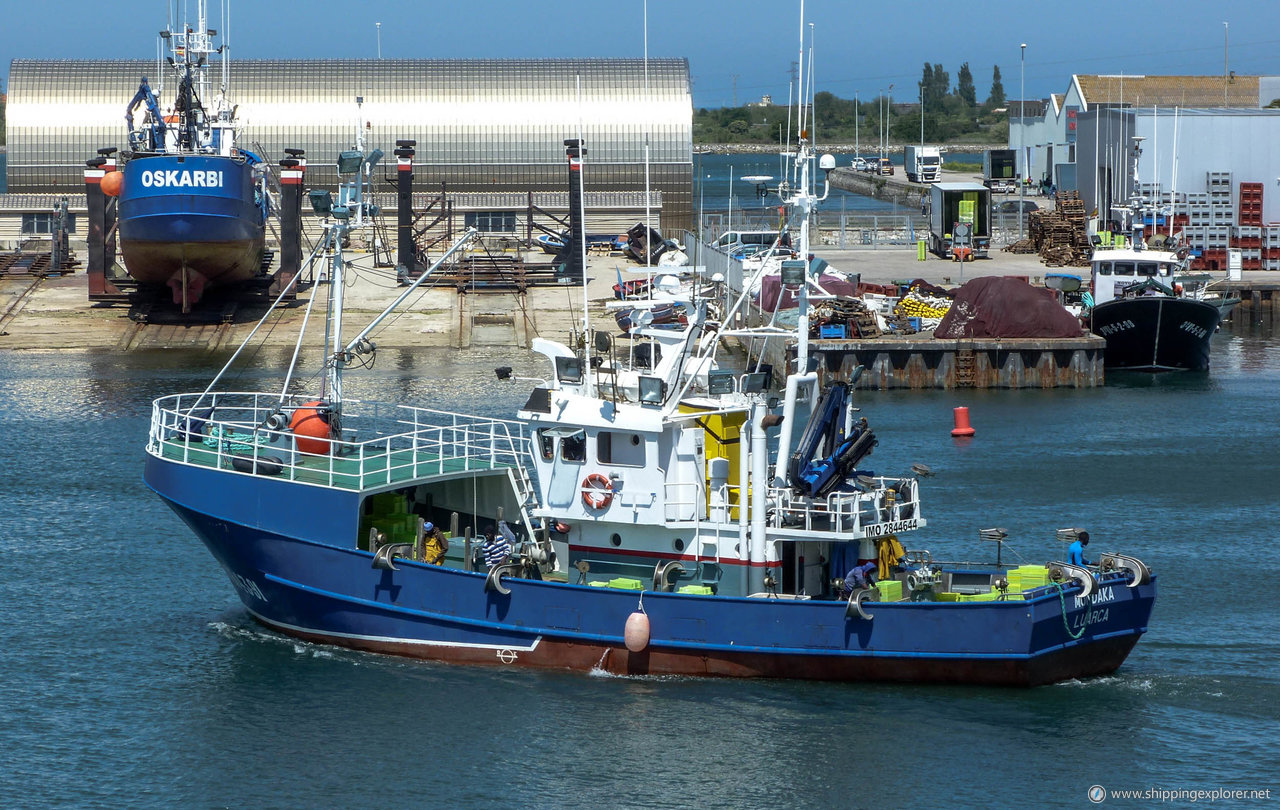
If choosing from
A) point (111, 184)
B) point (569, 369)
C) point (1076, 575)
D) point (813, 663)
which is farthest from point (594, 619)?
point (111, 184)

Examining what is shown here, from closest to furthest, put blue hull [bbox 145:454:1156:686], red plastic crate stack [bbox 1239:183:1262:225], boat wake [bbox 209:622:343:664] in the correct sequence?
blue hull [bbox 145:454:1156:686], boat wake [bbox 209:622:343:664], red plastic crate stack [bbox 1239:183:1262:225]

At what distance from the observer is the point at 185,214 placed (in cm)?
4841

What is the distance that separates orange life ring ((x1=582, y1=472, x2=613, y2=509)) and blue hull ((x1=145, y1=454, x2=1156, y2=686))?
1160 mm

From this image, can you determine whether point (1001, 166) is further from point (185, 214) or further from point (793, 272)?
point (793, 272)

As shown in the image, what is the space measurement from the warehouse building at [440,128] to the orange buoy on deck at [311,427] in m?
42.6

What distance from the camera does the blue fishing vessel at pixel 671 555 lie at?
19.4 m

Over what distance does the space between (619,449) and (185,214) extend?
1248 inches

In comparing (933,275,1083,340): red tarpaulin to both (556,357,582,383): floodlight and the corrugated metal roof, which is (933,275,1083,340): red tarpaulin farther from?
the corrugated metal roof

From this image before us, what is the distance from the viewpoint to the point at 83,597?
957 inches

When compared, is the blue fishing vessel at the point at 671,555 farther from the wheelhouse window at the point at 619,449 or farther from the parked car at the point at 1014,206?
the parked car at the point at 1014,206

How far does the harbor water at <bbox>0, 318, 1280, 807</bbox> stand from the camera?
17.5m

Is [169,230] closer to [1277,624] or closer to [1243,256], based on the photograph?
[1277,624]

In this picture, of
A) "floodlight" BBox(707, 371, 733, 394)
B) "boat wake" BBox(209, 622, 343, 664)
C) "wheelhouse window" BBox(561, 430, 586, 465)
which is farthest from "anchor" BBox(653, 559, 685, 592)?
"boat wake" BBox(209, 622, 343, 664)

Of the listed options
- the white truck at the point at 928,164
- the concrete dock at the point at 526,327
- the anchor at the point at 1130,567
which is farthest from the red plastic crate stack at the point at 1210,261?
the white truck at the point at 928,164
